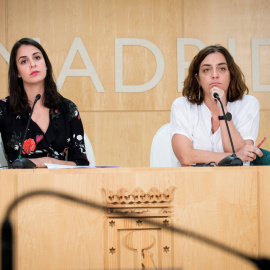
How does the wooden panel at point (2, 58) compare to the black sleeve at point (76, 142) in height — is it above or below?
above

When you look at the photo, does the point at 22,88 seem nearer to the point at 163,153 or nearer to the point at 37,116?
the point at 37,116

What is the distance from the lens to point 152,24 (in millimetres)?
3535

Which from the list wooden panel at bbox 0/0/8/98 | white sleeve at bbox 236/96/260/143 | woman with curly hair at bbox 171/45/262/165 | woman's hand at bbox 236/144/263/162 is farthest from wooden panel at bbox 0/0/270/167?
woman's hand at bbox 236/144/263/162

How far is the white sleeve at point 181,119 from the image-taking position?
2.29 m

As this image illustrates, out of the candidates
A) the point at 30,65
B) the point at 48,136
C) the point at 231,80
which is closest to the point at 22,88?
the point at 30,65

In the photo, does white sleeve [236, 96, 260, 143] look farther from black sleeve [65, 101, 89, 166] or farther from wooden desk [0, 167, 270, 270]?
wooden desk [0, 167, 270, 270]

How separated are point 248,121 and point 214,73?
308 mm

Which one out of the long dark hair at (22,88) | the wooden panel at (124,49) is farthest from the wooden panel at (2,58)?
the long dark hair at (22,88)

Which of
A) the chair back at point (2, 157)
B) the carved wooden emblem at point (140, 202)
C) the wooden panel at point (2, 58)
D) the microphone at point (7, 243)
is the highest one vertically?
the wooden panel at point (2, 58)

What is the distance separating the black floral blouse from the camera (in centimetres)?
221

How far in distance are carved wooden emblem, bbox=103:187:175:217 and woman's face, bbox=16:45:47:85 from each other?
120 cm

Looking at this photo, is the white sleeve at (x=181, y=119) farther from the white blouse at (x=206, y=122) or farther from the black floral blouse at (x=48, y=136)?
the black floral blouse at (x=48, y=136)

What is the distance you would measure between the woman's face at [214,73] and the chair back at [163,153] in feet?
1.10

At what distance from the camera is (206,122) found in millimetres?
2344
